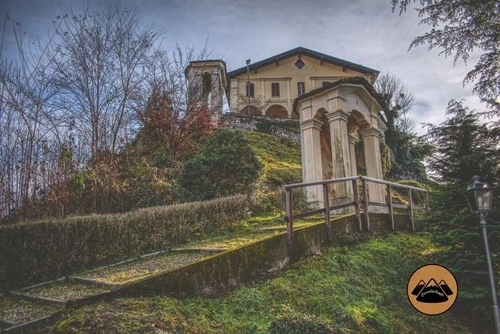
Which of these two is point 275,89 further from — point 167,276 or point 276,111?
point 167,276

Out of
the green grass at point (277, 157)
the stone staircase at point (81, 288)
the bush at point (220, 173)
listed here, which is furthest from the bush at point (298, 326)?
the green grass at point (277, 157)

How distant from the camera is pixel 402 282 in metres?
6.39

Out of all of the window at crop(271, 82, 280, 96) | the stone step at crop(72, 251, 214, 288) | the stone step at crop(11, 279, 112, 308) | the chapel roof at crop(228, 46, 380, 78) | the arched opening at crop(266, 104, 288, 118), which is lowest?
the stone step at crop(11, 279, 112, 308)

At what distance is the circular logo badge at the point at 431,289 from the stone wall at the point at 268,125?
21.3m

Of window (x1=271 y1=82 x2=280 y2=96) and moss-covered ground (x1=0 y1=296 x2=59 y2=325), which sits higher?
window (x1=271 y1=82 x2=280 y2=96)

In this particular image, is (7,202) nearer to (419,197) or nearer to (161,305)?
(161,305)

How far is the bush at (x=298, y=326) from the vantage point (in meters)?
3.93

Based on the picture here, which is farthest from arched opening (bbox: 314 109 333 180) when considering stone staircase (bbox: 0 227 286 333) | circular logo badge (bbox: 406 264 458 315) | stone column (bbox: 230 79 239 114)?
stone column (bbox: 230 79 239 114)

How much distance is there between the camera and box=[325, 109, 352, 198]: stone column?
31.7 feet

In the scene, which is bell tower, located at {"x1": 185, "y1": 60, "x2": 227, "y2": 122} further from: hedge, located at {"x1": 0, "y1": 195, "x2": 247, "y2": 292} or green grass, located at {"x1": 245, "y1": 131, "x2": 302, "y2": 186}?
hedge, located at {"x1": 0, "y1": 195, "x2": 247, "y2": 292}

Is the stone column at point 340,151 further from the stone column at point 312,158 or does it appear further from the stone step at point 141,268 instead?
the stone step at point 141,268

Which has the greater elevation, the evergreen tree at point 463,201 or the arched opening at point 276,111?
the arched opening at point 276,111

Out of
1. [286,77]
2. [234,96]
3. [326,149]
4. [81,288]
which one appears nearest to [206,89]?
[326,149]

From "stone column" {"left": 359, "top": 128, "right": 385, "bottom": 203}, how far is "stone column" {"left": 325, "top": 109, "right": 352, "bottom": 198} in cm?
126
